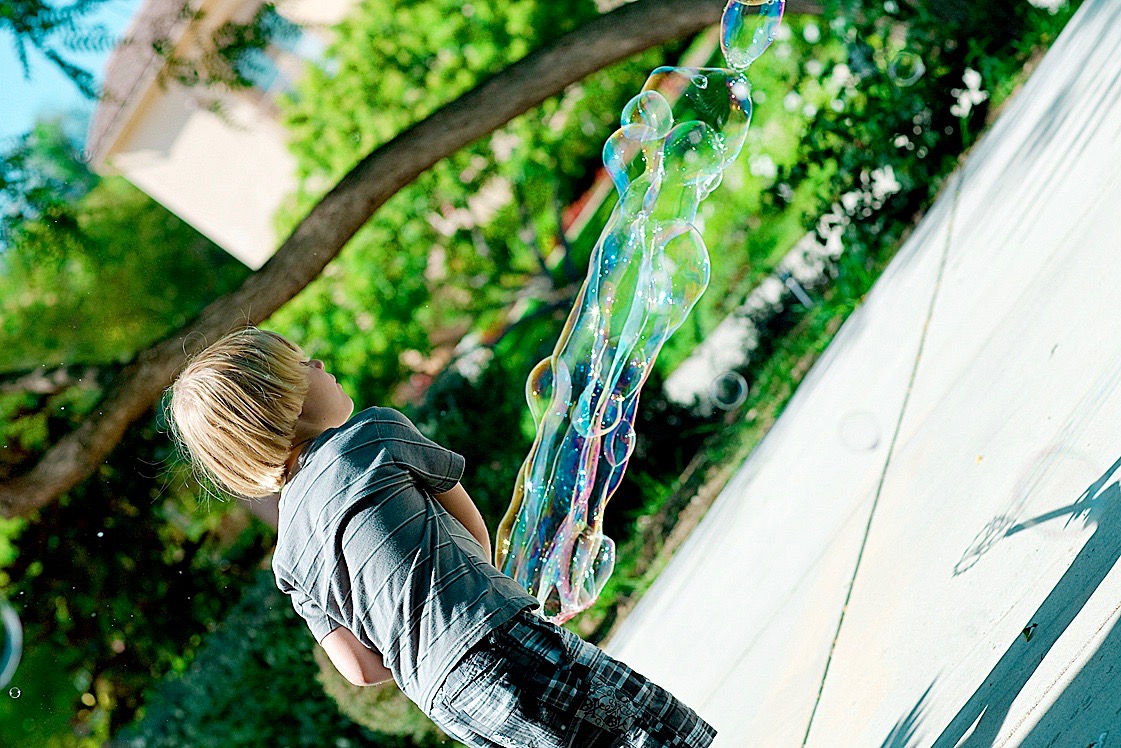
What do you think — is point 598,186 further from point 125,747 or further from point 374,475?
point 374,475

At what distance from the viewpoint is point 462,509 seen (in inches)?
100.0

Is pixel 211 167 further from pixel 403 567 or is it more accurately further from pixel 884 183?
pixel 403 567

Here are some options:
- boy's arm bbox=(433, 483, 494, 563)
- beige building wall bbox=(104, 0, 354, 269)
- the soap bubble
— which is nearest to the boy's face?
boy's arm bbox=(433, 483, 494, 563)

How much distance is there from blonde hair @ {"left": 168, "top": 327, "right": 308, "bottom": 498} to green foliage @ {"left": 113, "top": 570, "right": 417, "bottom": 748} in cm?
311

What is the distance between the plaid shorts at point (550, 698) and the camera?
2277mm

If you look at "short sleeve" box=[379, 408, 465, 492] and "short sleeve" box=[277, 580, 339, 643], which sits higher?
"short sleeve" box=[379, 408, 465, 492]

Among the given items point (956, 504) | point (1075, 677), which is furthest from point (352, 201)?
point (1075, 677)

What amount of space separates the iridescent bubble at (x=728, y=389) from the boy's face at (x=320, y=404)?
3.68 metres

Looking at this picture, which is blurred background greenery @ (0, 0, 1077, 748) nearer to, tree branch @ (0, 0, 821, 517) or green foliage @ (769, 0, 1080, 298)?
green foliage @ (769, 0, 1080, 298)

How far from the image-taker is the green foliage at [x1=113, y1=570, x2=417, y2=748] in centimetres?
524

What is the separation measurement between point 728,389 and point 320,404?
3.85 metres

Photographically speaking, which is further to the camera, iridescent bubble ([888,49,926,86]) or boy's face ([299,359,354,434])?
iridescent bubble ([888,49,926,86])

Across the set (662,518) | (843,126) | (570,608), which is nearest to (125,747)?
(662,518)

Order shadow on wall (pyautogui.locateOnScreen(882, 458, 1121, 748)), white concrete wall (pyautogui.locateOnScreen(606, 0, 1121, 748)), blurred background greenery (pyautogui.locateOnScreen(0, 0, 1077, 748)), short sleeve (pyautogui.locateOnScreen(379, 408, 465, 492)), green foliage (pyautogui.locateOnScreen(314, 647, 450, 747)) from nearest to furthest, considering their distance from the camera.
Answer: shadow on wall (pyautogui.locateOnScreen(882, 458, 1121, 748)) → white concrete wall (pyautogui.locateOnScreen(606, 0, 1121, 748)) → short sleeve (pyautogui.locateOnScreen(379, 408, 465, 492)) → green foliage (pyautogui.locateOnScreen(314, 647, 450, 747)) → blurred background greenery (pyautogui.locateOnScreen(0, 0, 1077, 748))
